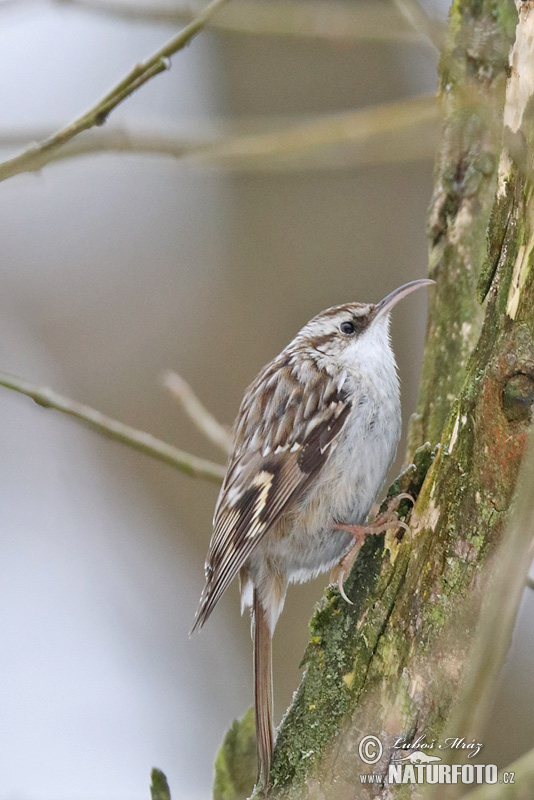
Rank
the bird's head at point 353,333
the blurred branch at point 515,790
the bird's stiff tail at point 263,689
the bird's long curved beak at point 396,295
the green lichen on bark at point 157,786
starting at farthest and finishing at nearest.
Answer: the bird's head at point 353,333
the bird's long curved beak at point 396,295
the bird's stiff tail at point 263,689
the green lichen on bark at point 157,786
the blurred branch at point 515,790

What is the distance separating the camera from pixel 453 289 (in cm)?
244

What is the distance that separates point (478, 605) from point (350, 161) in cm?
79

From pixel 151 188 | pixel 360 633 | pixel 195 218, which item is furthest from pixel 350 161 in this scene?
pixel 151 188

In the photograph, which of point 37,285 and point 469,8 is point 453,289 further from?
point 37,285

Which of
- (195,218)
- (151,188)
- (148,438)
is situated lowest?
(148,438)

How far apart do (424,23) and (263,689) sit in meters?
1.44

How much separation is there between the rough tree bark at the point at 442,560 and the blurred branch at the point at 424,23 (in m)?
0.07

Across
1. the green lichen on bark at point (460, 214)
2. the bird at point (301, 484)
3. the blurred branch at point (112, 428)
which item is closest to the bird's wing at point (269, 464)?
the bird at point (301, 484)

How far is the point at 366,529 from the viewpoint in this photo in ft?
6.74

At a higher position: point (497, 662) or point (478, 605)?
point (478, 605)

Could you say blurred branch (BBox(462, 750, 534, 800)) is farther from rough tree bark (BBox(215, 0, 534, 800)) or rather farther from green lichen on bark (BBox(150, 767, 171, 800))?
green lichen on bark (BBox(150, 767, 171, 800))

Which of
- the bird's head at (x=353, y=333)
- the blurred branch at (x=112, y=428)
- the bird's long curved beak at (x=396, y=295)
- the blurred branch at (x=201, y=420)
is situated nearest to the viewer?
the blurred branch at (x=112, y=428)

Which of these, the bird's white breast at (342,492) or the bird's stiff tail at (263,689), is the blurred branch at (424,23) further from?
the bird's stiff tail at (263,689)

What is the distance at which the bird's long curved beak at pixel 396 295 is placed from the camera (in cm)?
248
